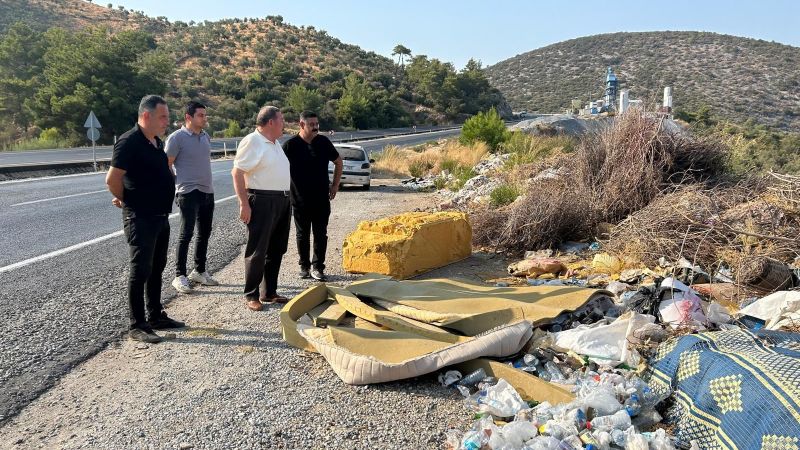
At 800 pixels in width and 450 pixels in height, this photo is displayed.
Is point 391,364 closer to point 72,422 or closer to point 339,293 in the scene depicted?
point 339,293

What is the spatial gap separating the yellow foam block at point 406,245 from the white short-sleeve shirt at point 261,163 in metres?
1.53

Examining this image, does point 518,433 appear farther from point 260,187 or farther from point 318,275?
point 318,275

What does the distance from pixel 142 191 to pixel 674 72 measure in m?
89.5

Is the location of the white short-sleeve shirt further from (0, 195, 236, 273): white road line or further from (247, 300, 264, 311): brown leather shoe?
(0, 195, 236, 273): white road line

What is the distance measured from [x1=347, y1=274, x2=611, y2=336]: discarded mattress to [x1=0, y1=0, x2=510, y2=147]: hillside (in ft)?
89.2

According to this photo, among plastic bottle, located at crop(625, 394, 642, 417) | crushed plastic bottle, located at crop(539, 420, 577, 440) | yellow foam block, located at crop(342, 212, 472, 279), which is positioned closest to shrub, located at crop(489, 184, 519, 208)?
yellow foam block, located at crop(342, 212, 472, 279)

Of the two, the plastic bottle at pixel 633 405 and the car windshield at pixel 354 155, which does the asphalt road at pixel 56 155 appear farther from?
the plastic bottle at pixel 633 405

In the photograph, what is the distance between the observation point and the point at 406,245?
636 centimetres

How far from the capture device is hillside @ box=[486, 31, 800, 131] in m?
64.5

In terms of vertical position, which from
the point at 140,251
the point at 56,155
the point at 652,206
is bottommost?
the point at 652,206

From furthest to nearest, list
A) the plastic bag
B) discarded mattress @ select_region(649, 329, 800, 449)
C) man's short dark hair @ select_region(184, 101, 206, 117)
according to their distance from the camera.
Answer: man's short dark hair @ select_region(184, 101, 206, 117) < the plastic bag < discarded mattress @ select_region(649, 329, 800, 449)

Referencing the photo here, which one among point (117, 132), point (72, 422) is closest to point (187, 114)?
point (72, 422)

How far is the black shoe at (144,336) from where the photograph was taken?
173 inches

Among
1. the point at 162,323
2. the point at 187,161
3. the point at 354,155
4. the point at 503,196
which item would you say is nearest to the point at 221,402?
the point at 162,323
